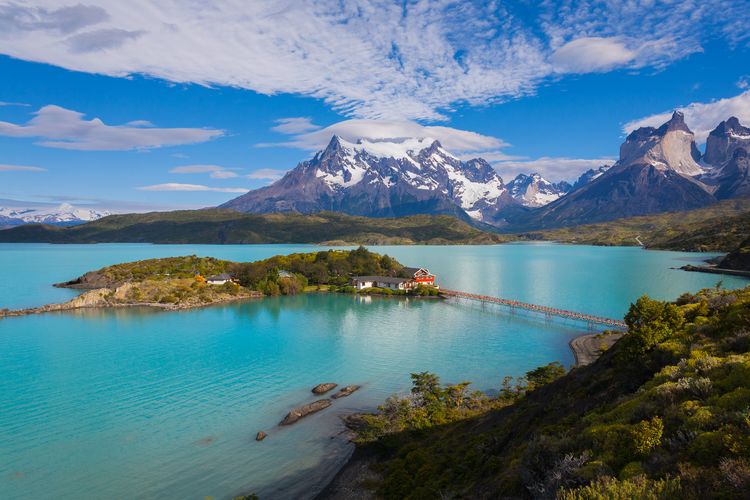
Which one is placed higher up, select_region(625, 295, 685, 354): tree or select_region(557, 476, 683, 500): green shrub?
select_region(625, 295, 685, 354): tree

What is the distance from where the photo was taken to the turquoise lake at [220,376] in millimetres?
29922


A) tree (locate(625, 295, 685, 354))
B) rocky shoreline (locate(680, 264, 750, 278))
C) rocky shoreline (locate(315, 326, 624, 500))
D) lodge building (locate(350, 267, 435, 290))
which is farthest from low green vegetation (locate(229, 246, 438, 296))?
rocky shoreline (locate(680, 264, 750, 278))

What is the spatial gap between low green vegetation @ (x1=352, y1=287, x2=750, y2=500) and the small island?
83136 millimetres

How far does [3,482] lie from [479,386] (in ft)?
132

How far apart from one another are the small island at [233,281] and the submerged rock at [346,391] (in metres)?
63.2

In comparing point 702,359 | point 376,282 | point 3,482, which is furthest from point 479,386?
point 376,282

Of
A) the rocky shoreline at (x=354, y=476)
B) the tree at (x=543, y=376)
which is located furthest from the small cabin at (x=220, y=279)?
the tree at (x=543, y=376)

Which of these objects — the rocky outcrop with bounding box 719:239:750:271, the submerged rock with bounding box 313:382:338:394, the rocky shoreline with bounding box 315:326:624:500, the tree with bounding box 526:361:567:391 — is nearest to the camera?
the rocky shoreline with bounding box 315:326:624:500

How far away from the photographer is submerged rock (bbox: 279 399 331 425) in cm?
3753

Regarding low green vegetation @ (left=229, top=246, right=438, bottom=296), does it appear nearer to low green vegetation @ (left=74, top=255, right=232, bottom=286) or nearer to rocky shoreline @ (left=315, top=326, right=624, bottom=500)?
low green vegetation @ (left=74, top=255, right=232, bottom=286)

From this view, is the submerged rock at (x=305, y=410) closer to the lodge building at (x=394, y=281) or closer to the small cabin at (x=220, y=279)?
the lodge building at (x=394, y=281)

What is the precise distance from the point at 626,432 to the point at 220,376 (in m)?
46.1

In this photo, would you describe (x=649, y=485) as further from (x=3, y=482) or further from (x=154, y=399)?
(x=154, y=399)

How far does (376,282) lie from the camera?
119125 mm
